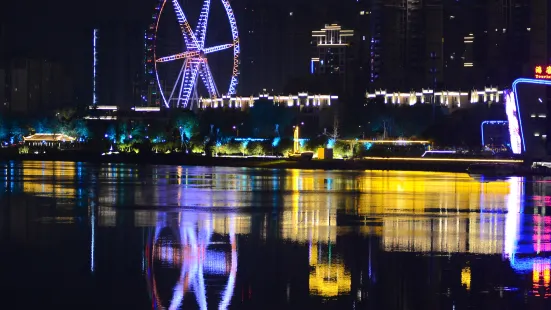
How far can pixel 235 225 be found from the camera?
19.5 metres

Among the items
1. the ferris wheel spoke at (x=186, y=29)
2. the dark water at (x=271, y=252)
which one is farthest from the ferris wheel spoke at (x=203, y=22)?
the dark water at (x=271, y=252)

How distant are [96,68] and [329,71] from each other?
36680 mm

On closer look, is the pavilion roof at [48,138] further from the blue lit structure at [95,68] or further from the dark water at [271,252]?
the dark water at [271,252]

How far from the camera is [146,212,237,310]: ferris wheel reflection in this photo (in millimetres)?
11664

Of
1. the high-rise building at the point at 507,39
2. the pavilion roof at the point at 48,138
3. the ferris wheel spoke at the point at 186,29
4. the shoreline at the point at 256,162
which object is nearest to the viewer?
the shoreline at the point at 256,162

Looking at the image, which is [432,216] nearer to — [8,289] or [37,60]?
[8,289]

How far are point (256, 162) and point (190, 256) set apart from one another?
45232 mm

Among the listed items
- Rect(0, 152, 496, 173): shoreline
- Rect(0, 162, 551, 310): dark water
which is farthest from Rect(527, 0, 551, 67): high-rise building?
Rect(0, 162, 551, 310): dark water

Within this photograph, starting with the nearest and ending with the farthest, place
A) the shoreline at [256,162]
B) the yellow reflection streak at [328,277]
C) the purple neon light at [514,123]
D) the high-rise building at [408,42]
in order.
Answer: the yellow reflection streak at [328,277] → the shoreline at [256,162] → the purple neon light at [514,123] → the high-rise building at [408,42]

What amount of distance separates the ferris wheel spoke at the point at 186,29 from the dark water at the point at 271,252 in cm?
4062

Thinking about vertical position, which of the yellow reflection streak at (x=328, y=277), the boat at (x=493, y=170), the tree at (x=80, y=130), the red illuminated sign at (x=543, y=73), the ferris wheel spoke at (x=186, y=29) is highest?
the ferris wheel spoke at (x=186, y=29)

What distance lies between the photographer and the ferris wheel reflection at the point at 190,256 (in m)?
11.7

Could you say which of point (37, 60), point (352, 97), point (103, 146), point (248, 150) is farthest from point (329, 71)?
point (248, 150)

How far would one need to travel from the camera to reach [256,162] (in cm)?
6000
